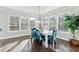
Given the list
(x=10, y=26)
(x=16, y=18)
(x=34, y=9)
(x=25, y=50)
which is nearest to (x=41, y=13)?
(x=34, y=9)

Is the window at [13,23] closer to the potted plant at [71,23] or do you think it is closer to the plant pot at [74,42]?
the potted plant at [71,23]

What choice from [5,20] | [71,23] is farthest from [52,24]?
[5,20]

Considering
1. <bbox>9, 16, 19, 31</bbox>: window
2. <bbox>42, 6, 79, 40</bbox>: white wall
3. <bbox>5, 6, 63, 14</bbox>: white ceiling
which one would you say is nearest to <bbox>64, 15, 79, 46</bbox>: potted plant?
<bbox>42, 6, 79, 40</bbox>: white wall

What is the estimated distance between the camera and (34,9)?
304 cm

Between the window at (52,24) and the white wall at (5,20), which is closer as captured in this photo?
the white wall at (5,20)

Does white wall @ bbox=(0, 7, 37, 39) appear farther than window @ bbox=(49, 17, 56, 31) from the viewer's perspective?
No

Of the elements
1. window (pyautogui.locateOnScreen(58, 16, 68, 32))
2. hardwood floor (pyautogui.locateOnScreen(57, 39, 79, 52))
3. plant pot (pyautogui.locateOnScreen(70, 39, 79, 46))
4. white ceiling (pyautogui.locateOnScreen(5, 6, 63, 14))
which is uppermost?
white ceiling (pyautogui.locateOnScreen(5, 6, 63, 14))

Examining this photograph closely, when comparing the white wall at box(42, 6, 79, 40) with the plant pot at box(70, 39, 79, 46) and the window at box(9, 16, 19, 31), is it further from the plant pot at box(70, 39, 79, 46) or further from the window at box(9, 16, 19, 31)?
the window at box(9, 16, 19, 31)

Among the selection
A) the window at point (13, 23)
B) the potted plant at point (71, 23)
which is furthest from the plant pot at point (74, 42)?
the window at point (13, 23)

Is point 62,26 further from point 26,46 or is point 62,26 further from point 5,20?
point 5,20

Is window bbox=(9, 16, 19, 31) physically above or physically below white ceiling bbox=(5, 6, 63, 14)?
below

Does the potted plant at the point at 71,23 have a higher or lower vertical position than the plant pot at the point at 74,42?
higher
